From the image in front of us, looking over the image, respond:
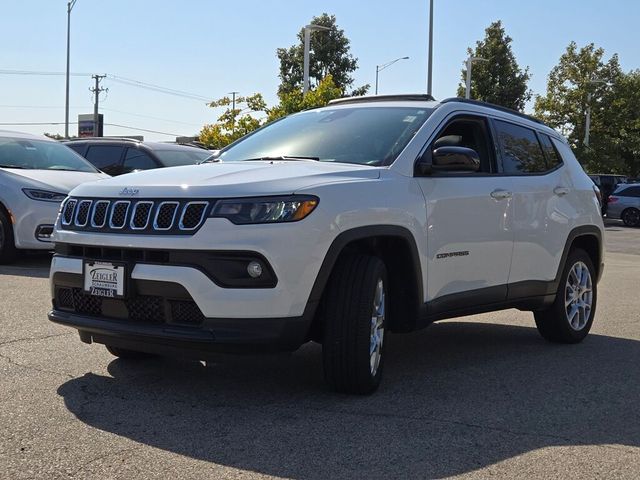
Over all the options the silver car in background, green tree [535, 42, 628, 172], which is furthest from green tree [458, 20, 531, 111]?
the silver car in background

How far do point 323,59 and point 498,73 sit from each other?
13.7 meters

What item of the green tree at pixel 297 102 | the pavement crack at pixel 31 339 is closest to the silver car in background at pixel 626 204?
the green tree at pixel 297 102

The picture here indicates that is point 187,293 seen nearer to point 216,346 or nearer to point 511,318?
point 216,346

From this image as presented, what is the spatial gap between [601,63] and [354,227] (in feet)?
154

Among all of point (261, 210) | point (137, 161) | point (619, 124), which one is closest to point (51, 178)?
point (137, 161)

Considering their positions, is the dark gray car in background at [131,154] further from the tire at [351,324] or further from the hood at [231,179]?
the tire at [351,324]

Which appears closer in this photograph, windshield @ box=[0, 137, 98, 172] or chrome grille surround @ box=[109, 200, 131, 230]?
chrome grille surround @ box=[109, 200, 131, 230]

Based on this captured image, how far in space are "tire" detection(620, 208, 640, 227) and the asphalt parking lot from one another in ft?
84.2

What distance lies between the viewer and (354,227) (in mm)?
4527

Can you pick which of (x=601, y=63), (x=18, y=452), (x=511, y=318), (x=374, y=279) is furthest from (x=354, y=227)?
(x=601, y=63)

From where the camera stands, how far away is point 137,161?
12984mm

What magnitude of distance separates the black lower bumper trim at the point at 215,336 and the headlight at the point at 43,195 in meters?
5.82

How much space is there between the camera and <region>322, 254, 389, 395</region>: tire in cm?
445

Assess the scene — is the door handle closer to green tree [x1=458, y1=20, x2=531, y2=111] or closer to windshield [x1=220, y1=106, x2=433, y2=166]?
windshield [x1=220, y1=106, x2=433, y2=166]
